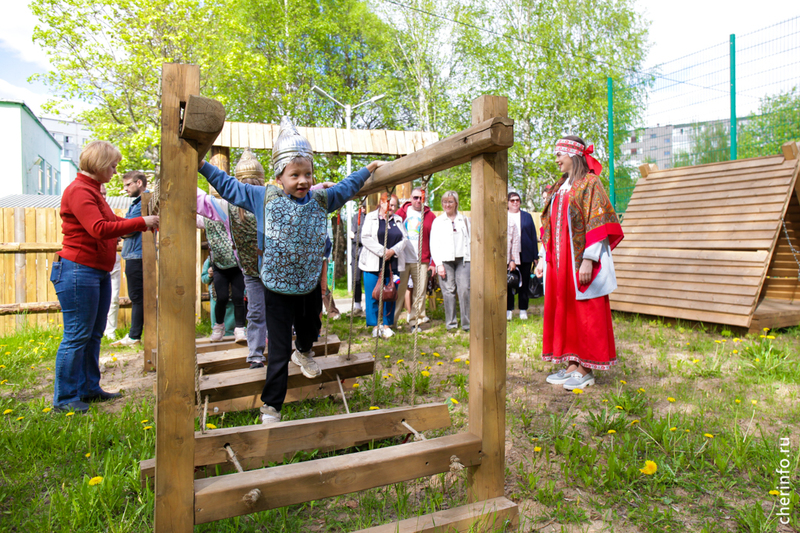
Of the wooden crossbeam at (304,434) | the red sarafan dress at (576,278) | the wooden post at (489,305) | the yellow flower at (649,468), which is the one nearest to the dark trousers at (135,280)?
the wooden crossbeam at (304,434)

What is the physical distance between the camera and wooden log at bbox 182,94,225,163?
1696 millimetres

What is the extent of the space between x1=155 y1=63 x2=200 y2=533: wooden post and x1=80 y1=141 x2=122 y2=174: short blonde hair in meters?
2.23

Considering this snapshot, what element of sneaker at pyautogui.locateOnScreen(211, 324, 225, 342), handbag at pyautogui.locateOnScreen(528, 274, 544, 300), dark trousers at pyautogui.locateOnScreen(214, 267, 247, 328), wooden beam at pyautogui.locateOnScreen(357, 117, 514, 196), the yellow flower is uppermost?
wooden beam at pyautogui.locateOnScreen(357, 117, 514, 196)

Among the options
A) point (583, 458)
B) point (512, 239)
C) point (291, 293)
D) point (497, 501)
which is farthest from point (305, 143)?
point (512, 239)

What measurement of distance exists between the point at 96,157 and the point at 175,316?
8.00 feet

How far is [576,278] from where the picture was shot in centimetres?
395

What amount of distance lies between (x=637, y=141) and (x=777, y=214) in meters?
4.15

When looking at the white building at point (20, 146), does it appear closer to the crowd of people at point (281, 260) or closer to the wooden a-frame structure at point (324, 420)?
the crowd of people at point (281, 260)

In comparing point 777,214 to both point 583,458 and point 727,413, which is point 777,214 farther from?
point 583,458

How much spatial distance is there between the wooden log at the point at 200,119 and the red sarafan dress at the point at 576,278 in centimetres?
296

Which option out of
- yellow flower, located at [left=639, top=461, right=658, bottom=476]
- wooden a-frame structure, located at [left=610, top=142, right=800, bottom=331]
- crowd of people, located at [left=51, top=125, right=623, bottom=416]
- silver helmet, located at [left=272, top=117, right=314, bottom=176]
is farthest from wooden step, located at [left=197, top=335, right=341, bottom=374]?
wooden a-frame structure, located at [left=610, top=142, right=800, bottom=331]

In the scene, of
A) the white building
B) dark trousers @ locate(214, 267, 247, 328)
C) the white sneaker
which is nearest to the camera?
the white sneaker

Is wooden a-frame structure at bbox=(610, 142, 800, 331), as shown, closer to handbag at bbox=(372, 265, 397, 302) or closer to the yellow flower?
handbag at bbox=(372, 265, 397, 302)

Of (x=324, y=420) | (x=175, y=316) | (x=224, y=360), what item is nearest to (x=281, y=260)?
(x=324, y=420)
